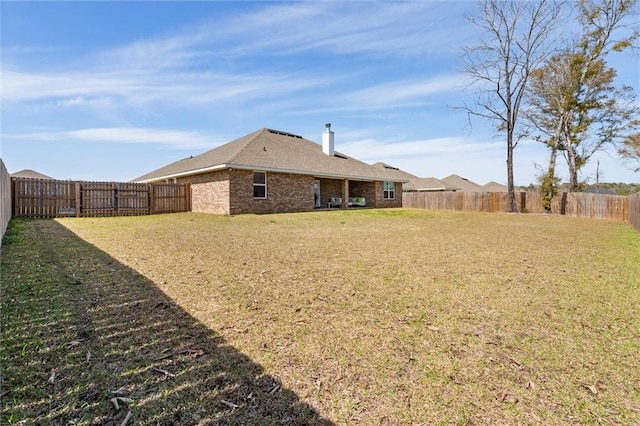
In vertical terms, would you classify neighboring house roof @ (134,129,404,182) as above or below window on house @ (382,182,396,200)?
above

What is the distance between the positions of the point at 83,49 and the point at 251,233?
8567 mm

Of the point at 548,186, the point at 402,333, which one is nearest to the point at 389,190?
the point at 548,186

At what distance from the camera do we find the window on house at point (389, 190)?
88.0 feet

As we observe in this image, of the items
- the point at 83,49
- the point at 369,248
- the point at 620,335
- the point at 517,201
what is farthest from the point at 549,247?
the point at 517,201

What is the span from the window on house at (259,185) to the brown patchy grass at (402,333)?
10.6 meters

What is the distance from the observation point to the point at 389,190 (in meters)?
27.3

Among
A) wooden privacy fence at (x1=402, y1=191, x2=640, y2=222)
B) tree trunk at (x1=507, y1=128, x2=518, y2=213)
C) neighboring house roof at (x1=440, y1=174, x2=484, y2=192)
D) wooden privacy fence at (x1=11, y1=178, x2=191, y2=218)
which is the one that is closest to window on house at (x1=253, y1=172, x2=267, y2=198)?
wooden privacy fence at (x1=11, y1=178, x2=191, y2=218)

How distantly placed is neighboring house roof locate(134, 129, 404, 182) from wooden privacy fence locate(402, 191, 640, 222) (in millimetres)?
4285

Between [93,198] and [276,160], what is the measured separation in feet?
31.7

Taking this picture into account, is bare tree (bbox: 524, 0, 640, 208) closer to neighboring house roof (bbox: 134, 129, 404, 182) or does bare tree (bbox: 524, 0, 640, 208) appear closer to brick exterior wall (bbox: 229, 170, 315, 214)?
neighboring house roof (bbox: 134, 129, 404, 182)

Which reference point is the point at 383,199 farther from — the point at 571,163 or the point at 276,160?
the point at 571,163

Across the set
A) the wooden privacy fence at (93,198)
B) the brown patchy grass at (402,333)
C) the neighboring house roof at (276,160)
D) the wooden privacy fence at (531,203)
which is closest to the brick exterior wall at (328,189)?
the neighboring house roof at (276,160)

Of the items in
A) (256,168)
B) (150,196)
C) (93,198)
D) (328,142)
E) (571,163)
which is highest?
(328,142)

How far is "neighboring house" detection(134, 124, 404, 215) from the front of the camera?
16.3 metres
